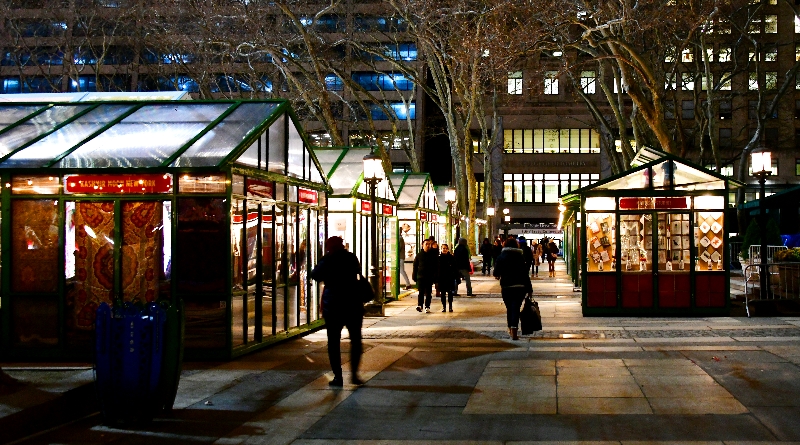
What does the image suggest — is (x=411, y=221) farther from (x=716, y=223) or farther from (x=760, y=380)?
(x=760, y=380)

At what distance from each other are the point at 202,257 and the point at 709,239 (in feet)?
34.5

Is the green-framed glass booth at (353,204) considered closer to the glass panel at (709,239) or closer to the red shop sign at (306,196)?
the red shop sign at (306,196)

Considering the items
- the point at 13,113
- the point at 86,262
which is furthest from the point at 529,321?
the point at 13,113

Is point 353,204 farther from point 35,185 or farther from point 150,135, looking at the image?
point 35,185

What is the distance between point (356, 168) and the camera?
2189 centimetres

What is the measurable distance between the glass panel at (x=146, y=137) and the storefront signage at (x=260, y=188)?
42.3 inches

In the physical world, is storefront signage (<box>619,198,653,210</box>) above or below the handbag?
above

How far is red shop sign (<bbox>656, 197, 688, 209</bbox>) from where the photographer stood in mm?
17984

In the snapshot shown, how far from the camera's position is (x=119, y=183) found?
40.6 ft

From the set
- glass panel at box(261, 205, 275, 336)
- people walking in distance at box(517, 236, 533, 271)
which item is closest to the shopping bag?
people walking in distance at box(517, 236, 533, 271)

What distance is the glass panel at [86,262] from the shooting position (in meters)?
12.4

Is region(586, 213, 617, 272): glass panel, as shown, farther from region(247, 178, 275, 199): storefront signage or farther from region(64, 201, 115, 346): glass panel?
region(64, 201, 115, 346): glass panel

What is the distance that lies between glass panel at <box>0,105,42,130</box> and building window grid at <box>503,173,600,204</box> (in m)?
66.7

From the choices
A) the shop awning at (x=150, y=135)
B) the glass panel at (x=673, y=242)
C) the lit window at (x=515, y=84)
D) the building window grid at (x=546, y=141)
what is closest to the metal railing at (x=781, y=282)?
the glass panel at (x=673, y=242)
